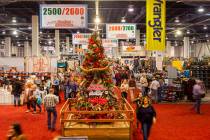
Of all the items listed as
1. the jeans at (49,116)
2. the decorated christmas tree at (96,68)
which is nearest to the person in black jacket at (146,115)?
the decorated christmas tree at (96,68)

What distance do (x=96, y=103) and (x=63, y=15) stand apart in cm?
706

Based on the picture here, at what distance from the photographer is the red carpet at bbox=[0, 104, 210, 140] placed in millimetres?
12922

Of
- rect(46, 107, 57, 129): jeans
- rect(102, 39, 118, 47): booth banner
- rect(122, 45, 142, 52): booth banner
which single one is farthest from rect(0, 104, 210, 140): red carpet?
rect(102, 39, 118, 47): booth banner

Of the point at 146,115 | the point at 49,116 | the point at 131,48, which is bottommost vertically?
the point at 49,116

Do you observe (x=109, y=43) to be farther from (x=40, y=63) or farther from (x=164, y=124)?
(x=164, y=124)

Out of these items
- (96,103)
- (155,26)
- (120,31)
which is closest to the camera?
(96,103)

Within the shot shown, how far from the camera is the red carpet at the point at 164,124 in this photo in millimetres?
12922

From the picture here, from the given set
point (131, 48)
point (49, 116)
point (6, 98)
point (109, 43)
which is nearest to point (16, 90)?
point (6, 98)

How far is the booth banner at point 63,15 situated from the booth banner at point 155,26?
3.06 metres

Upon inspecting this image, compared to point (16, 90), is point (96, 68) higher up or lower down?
higher up

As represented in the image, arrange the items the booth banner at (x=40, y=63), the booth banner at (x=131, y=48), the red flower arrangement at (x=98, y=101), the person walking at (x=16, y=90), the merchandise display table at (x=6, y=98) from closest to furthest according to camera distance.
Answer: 1. the red flower arrangement at (x=98, y=101)
2. the person walking at (x=16, y=90)
3. the merchandise display table at (x=6, y=98)
4. the booth banner at (x=40, y=63)
5. the booth banner at (x=131, y=48)

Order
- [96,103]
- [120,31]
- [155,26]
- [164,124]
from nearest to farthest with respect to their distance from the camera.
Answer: [96,103], [164,124], [155,26], [120,31]

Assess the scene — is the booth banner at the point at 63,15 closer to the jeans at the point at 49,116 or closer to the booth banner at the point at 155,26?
the booth banner at the point at 155,26

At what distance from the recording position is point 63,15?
18.6 meters
